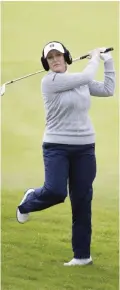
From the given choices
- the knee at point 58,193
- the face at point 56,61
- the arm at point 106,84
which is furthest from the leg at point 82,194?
the face at point 56,61

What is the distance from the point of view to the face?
369cm

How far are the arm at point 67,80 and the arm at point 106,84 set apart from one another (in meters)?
0.12

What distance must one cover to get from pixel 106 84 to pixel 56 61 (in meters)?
0.31

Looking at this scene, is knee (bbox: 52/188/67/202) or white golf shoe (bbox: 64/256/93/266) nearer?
knee (bbox: 52/188/67/202)

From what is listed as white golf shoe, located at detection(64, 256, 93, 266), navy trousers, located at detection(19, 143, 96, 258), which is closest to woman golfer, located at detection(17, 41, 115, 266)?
navy trousers, located at detection(19, 143, 96, 258)

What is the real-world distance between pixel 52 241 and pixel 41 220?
0.47 metres

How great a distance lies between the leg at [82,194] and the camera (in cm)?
374

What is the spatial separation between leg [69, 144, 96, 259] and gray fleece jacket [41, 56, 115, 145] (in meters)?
0.09

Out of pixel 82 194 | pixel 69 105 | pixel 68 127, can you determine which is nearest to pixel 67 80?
pixel 69 105

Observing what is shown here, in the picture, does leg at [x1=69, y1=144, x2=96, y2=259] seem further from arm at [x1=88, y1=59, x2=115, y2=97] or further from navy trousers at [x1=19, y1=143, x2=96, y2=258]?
arm at [x1=88, y1=59, x2=115, y2=97]

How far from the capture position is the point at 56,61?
3.69 m

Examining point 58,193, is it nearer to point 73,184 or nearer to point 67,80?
point 73,184

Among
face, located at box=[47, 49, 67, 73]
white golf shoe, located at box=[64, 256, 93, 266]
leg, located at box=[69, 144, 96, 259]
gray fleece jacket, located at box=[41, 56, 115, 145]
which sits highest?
face, located at box=[47, 49, 67, 73]

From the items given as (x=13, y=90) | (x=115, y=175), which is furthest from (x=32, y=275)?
(x=13, y=90)
